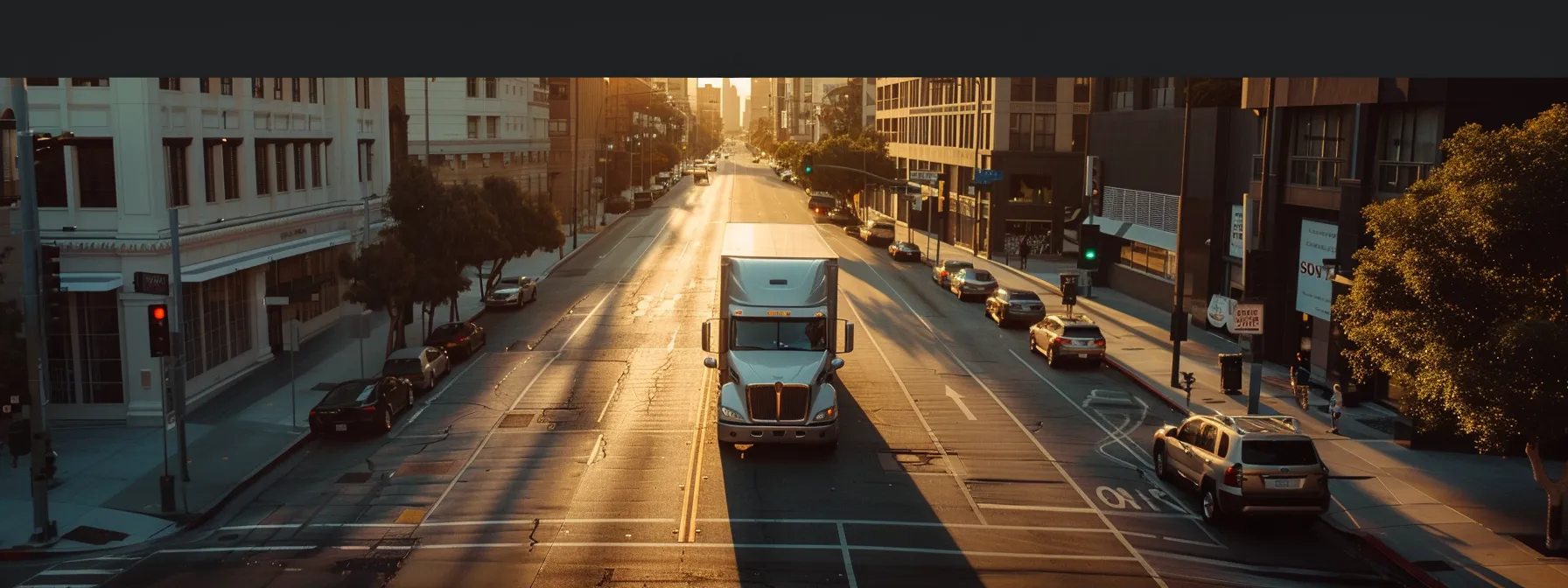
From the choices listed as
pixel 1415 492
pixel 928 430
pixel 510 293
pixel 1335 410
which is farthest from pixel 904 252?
pixel 1415 492

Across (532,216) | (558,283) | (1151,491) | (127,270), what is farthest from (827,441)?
(558,283)

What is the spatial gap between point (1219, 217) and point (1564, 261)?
26.3 metres

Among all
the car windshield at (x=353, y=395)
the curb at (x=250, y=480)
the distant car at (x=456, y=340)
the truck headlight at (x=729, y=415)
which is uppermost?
the truck headlight at (x=729, y=415)

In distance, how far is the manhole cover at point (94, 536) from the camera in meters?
19.8

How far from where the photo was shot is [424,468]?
24.5 metres

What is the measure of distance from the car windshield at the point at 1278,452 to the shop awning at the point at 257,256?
2343 centimetres

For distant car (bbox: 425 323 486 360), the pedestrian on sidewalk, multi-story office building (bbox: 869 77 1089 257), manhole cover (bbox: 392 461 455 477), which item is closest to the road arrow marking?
the pedestrian on sidewalk

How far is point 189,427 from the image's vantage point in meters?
28.8

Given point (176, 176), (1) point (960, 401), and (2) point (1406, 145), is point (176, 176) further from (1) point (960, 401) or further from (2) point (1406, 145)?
(2) point (1406, 145)

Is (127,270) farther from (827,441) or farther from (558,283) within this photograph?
(558,283)

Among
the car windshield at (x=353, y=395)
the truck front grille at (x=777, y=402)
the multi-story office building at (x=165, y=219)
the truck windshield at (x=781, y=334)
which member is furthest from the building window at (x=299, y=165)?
the truck front grille at (x=777, y=402)

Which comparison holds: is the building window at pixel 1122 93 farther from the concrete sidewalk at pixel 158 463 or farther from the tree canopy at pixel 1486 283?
the tree canopy at pixel 1486 283

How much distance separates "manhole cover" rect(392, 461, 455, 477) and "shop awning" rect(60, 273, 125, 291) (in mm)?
9363

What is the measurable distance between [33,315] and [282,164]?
18.8 metres
